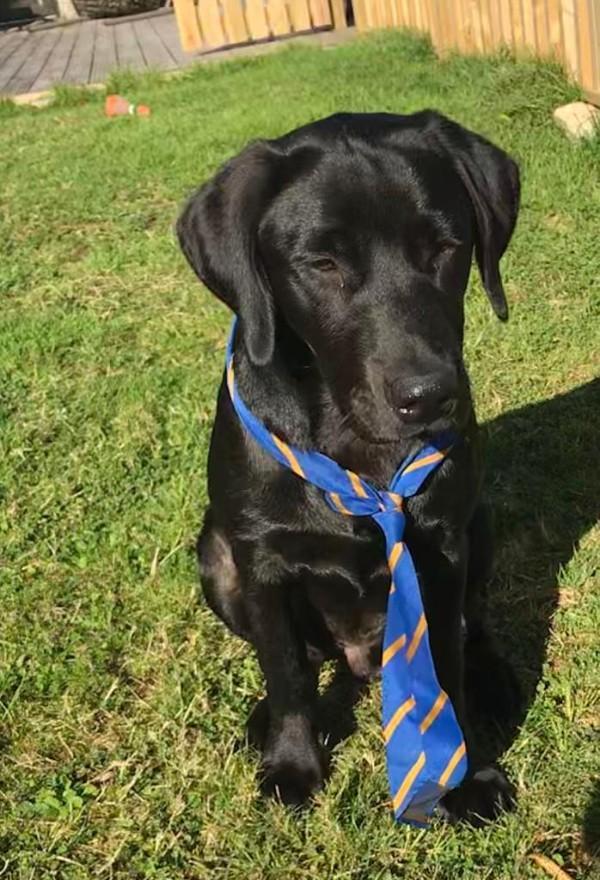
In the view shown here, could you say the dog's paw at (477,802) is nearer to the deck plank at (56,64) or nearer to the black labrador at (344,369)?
the black labrador at (344,369)

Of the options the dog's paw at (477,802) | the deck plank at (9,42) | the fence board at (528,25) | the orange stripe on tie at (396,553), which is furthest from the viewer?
the deck plank at (9,42)

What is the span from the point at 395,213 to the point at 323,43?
1031 cm

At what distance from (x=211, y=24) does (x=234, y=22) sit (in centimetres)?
27

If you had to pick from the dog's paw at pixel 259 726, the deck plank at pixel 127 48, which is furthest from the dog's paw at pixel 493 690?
the deck plank at pixel 127 48

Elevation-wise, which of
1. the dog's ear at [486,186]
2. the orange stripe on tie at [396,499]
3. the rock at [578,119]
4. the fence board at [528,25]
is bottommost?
the rock at [578,119]

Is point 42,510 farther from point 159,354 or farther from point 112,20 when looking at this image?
point 112,20

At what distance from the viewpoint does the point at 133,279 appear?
546 cm

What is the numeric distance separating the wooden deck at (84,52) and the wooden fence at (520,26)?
3297mm

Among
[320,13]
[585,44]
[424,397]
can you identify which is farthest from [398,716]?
[320,13]

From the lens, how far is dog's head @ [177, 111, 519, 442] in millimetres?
2012

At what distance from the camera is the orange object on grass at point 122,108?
895cm

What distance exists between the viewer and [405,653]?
7.42 feet

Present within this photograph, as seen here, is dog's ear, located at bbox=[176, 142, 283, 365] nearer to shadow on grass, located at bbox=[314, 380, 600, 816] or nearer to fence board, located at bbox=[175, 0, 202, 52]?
shadow on grass, located at bbox=[314, 380, 600, 816]

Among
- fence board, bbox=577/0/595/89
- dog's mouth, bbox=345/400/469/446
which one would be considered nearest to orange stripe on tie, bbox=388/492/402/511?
dog's mouth, bbox=345/400/469/446
